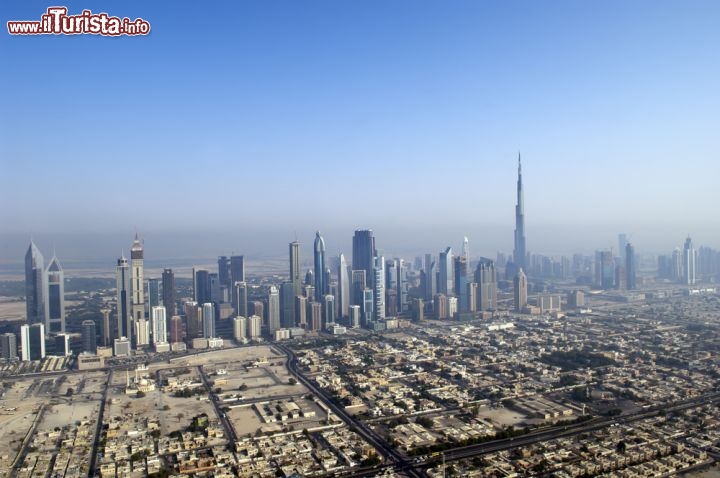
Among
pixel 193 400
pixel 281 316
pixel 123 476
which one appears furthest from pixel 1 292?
pixel 123 476

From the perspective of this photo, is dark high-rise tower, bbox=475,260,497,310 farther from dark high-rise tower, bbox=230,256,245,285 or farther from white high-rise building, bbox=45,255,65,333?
white high-rise building, bbox=45,255,65,333

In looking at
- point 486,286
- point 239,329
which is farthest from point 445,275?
point 239,329

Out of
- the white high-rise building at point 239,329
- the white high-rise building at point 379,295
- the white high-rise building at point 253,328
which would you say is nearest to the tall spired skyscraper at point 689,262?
the white high-rise building at point 379,295

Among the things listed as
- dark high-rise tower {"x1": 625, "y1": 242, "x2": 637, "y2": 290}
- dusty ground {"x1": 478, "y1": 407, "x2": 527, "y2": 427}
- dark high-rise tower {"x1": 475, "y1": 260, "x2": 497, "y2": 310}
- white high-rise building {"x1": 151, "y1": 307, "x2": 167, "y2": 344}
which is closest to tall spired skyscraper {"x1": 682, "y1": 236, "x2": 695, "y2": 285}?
dark high-rise tower {"x1": 625, "y1": 242, "x2": 637, "y2": 290}

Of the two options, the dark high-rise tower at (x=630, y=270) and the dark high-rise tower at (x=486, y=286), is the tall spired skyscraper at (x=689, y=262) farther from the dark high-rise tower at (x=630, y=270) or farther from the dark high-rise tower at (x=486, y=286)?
the dark high-rise tower at (x=486, y=286)

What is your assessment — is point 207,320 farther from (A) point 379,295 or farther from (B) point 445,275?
(B) point 445,275

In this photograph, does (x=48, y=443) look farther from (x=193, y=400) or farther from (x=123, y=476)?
(x=193, y=400)
